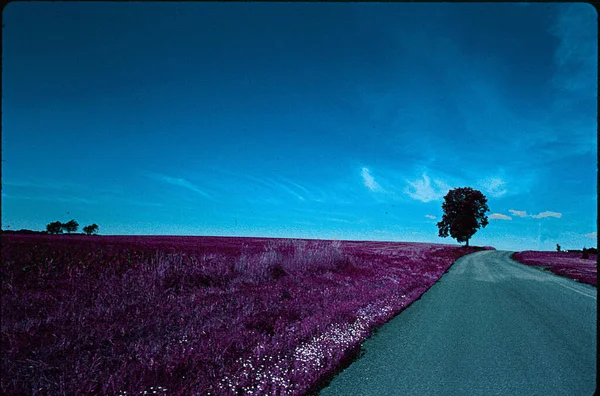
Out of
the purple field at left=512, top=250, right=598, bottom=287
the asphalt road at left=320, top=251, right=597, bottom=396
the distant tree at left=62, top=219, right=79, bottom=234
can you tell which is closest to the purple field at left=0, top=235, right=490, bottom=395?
the asphalt road at left=320, top=251, right=597, bottom=396

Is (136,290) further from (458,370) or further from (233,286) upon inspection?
(458,370)

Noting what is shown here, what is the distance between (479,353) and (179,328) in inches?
222

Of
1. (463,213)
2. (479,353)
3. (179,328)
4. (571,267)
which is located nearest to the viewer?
(479,353)

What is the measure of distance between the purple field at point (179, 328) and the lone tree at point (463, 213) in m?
61.9

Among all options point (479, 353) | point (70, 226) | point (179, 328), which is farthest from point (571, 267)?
point (70, 226)

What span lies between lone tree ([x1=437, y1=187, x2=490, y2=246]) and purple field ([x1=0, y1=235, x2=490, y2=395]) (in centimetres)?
6187

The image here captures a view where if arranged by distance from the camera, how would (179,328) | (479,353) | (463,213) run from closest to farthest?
(479,353) < (179,328) < (463,213)

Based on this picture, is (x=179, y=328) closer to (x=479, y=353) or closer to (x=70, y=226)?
(x=479, y=353)

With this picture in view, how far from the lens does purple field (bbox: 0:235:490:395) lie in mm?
3811

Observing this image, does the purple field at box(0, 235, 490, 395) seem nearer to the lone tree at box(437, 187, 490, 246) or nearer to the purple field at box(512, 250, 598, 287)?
the purple field at box(512, 250, 598, 287)

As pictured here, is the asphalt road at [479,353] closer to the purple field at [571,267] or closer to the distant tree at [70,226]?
the purple field at [571,267]

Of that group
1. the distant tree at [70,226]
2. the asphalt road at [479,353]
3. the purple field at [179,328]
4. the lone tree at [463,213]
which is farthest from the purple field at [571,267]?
the distant tree at [70,226]

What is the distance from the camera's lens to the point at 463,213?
211 ft

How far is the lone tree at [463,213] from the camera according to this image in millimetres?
64125
